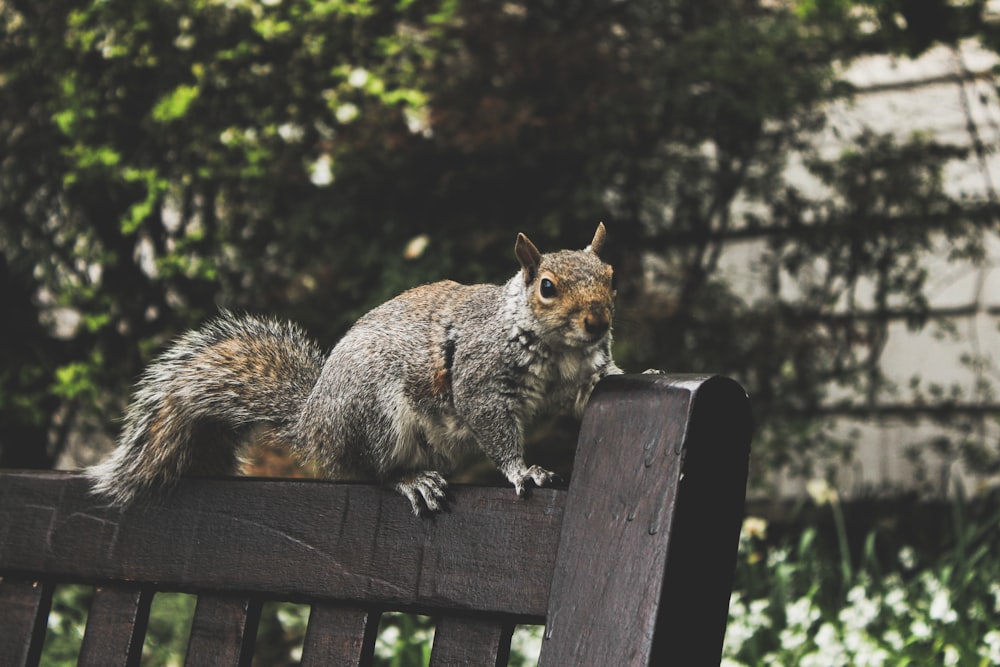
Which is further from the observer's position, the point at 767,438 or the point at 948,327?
the point at 948,327

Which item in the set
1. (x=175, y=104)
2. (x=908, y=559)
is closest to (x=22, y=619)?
(x=175, y=104)

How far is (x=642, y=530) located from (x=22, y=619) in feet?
3.00

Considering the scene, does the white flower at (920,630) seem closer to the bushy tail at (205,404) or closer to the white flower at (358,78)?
the bushy tail at (205,404)

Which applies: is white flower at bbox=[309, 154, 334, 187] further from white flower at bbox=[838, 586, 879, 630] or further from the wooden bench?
the wooden bench

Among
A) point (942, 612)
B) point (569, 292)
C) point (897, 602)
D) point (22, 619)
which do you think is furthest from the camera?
point (897, 602)

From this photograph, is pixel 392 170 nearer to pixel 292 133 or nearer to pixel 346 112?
pixel 346 112

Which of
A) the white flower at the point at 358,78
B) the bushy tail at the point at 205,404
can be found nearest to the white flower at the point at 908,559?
the white flower at the point at 358,78

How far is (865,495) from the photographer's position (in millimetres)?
5355

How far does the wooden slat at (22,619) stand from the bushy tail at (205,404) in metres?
0.17

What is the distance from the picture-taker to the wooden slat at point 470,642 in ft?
3.60

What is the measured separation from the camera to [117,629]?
4.57 ft

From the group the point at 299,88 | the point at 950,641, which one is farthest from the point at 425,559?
the point at 299,88

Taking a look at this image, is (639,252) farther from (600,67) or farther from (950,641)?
(950,641)

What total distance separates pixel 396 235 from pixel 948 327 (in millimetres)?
2826
